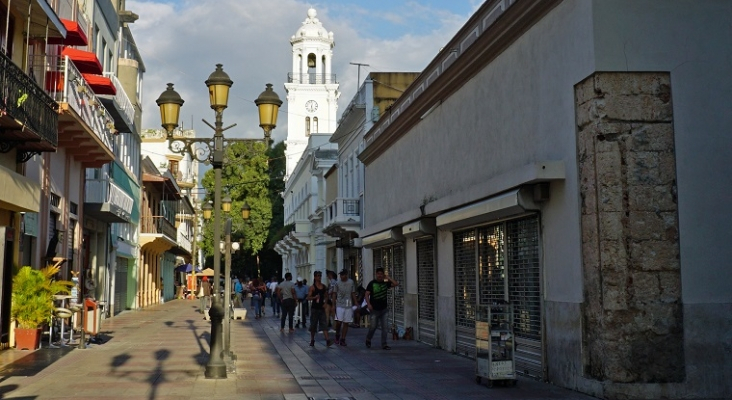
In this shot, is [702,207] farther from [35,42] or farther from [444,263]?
[35,42]

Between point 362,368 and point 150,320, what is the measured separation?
18.1m

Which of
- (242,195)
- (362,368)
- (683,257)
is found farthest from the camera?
(242,195)

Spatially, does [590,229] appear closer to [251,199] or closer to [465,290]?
[465,290]

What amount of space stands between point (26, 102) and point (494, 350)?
8803 millimetres

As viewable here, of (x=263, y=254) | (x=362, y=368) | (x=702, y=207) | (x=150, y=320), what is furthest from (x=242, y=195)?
(x=702, y=207)

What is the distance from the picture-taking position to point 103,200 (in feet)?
83.6

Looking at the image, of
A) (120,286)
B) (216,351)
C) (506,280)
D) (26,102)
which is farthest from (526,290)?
(120,286)

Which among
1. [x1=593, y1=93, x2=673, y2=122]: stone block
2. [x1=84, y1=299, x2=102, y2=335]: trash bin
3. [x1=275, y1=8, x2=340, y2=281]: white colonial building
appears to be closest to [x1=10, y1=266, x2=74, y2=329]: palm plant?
[x1=84, y1=299, x2=102, y2=335]: trash bin

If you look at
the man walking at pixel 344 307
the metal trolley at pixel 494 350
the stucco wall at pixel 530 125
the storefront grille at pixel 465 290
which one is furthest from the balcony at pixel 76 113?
the metal trolley at pixel 494 350

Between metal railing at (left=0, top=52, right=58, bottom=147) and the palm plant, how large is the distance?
Result: 2667 millimetres

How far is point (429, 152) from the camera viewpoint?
1834cm

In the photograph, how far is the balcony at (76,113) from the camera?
57.8 ft

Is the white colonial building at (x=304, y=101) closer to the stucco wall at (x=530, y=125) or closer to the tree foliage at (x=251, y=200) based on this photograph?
the tree foliage at (x=251, y=200)

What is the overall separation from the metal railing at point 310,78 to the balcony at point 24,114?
56.3m
